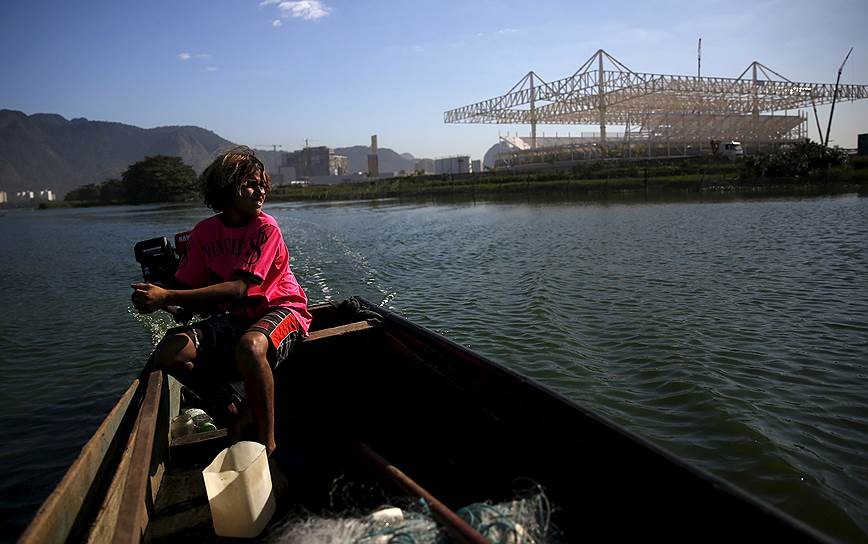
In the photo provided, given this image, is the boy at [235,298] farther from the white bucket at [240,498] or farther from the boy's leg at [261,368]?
the white bucket at [240,498]

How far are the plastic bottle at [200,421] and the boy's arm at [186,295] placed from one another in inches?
66.2

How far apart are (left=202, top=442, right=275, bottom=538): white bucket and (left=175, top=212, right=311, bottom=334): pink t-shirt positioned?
3.69ft

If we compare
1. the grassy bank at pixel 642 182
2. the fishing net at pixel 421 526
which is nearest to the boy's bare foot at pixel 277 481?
the fishing net at pixel 421 526

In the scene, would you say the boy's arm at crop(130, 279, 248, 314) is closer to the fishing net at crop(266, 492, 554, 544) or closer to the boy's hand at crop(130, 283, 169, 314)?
the boy's hand at crop(130, 283, 169, 314)

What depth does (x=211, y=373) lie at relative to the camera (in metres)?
3.66

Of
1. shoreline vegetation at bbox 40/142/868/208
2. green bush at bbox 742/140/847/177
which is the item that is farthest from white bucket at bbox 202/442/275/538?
green bush at bbox 742/140/847/177

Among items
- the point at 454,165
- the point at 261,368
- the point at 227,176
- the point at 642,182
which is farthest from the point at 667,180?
the point at 454,165

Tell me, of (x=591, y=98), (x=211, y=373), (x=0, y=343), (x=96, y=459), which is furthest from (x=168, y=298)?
(x=591, y=98)

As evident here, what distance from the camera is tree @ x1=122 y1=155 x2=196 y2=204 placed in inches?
4077

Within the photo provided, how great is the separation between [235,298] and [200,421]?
1.93 meters

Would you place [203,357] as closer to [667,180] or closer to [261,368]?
[261,368]

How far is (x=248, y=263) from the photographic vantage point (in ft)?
11.5

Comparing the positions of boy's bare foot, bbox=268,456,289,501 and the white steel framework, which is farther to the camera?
the white steel framework

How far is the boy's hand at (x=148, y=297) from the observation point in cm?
317
